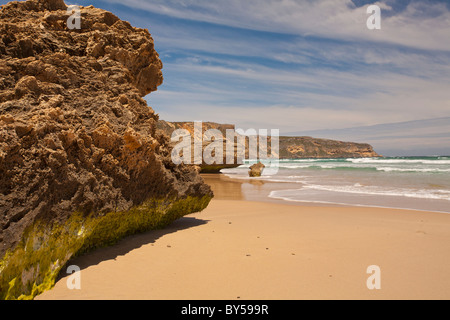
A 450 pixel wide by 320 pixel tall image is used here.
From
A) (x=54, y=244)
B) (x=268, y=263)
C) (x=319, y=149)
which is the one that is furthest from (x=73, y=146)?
(x=319, y=149)

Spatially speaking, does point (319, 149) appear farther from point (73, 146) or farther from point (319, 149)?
point (73, 146)

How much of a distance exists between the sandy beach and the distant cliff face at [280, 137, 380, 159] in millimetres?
105348

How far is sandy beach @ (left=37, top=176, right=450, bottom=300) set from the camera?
2408 millimetres

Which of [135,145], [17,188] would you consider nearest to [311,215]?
[135,145]

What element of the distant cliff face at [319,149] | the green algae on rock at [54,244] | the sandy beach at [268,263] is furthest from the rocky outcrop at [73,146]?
the distant cliff face at [319,149]

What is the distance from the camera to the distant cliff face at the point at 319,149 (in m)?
113

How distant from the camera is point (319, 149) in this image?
382 ft

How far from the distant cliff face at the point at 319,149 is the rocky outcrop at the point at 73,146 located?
4165 inches

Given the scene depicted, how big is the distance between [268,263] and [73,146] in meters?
2.20

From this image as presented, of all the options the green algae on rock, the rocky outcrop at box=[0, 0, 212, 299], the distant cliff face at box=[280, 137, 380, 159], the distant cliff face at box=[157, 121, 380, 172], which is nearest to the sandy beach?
the green algae on rock

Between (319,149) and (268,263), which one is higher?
(319,149)

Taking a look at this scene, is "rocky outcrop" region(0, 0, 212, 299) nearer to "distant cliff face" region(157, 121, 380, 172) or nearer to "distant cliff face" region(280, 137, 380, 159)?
"distant cliff face" region(157, 121, 380, 172)
